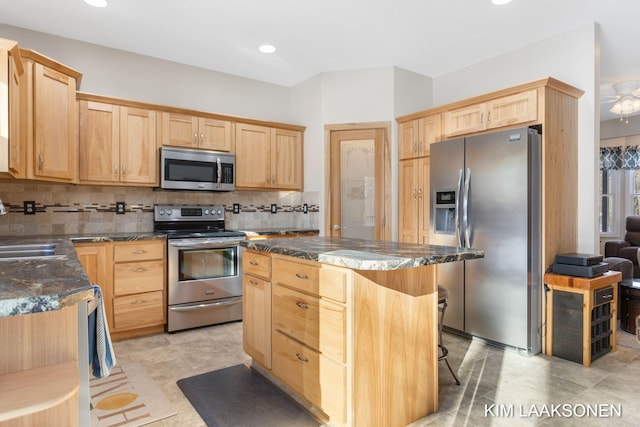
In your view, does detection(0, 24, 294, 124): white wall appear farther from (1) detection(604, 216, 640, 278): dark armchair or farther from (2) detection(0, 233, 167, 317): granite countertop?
(1) detection(604, 216, 640, 278): dark armchair

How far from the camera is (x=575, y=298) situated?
281 centimetres

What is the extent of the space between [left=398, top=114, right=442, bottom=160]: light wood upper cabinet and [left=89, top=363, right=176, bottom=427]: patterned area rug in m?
3.18

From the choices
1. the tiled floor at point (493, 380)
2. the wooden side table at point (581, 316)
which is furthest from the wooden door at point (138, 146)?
the wooden side table at point (581, 316)

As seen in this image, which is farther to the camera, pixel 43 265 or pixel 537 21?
pixel 537 21

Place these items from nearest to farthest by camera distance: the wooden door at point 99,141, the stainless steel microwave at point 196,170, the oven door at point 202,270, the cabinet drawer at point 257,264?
the cabinet drawer at point 257,264 < the wooden door at point 99,141 < the oven door at point 202,270 < the stainless steel microwave at point 196,170

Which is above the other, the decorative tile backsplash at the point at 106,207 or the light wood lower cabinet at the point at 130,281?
the decorative tile backsplash at the point at 106,207

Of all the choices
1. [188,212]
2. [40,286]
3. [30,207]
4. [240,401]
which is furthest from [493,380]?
[30,207]

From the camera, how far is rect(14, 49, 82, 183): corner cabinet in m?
2.83

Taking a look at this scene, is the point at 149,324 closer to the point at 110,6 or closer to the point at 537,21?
the point at 110,6

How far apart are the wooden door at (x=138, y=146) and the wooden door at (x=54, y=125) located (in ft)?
1.37

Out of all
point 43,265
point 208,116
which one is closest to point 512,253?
point 43,265

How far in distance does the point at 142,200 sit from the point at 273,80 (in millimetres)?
2195

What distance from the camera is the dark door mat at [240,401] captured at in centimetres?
Result: 201

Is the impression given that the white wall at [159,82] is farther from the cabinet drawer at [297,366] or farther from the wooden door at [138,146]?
the cabinet drawer at [297,366]
